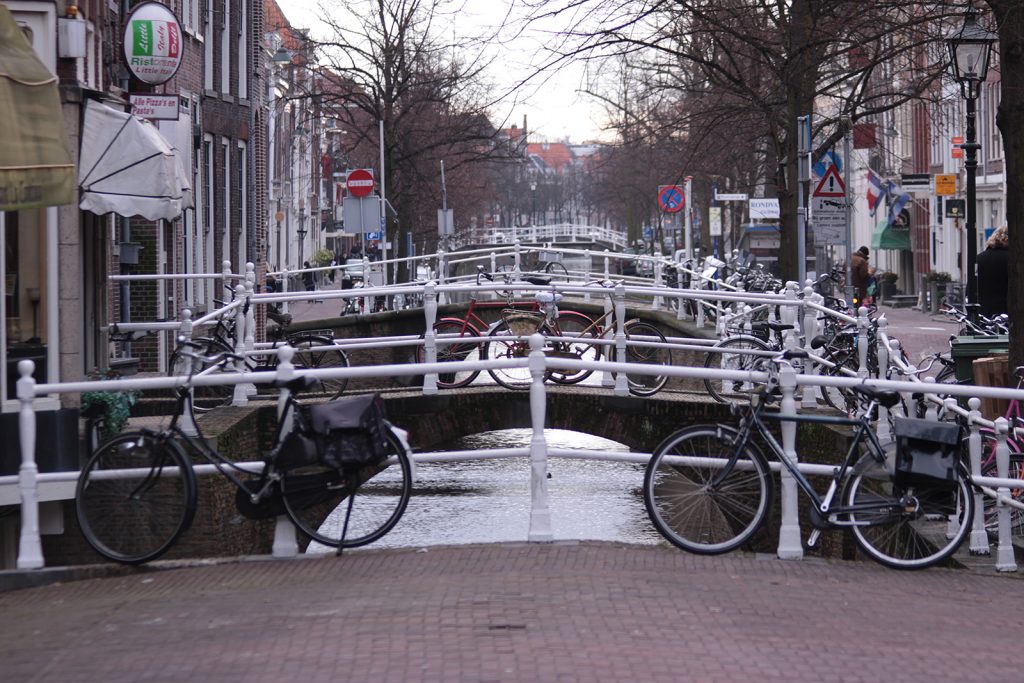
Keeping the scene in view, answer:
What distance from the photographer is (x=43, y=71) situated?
948 centimetres

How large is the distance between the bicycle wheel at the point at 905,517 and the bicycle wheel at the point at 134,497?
3.77 metres

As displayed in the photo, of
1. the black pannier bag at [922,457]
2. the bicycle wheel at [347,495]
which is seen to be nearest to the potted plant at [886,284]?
the black pannier bag at [922,457]

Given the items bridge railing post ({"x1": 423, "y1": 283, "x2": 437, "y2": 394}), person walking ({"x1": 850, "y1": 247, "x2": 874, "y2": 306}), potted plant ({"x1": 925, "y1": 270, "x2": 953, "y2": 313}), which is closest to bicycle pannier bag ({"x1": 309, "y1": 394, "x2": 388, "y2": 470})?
bridge railing post ({"x1": 423, "y1": 283, "x2": 437, "y2": 394})

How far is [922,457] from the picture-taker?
8672 mm

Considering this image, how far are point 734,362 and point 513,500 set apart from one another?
6.94 m

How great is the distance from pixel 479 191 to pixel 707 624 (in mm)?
65071

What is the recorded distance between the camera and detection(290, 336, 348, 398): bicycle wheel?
1539 centimetres

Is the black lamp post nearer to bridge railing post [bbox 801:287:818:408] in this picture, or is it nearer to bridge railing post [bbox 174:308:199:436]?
bridge railing post [bbox 801:287:818:408]

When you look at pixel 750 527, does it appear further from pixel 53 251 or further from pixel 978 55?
pixel 978 55

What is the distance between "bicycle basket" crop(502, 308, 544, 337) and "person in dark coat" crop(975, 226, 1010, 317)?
195 inches

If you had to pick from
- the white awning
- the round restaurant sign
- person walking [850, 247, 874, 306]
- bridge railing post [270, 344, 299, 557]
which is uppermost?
the round restaurant sign

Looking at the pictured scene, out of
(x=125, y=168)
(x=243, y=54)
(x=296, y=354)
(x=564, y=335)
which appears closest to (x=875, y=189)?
(x=243, y=54)

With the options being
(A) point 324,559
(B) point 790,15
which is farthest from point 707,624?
(B) point 790,15

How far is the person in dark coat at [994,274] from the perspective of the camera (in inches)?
656
